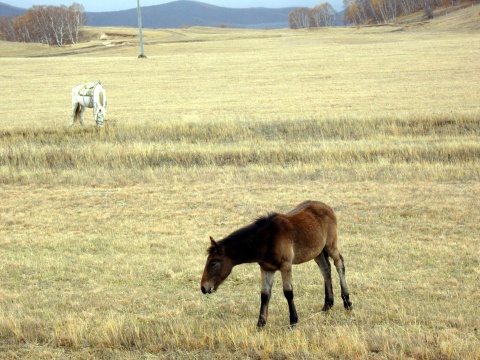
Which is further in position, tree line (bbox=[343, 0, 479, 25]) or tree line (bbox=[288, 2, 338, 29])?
tree line (bbox=[288, 2, 338, 29])

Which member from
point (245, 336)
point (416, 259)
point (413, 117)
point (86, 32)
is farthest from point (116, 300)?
point (86, 32)

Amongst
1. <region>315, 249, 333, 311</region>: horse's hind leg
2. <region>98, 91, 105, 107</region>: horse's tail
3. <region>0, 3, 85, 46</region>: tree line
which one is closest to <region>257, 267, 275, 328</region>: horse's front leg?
<region>315, 249, 333, 311</region>: horse's hind leg

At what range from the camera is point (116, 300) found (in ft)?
26.9

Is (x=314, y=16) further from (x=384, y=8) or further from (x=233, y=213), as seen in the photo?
(x=233, y=213)

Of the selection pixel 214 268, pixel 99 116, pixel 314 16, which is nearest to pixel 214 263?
pixel 214 268

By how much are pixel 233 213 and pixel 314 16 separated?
15004 cm

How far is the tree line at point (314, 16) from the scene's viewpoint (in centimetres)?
15591

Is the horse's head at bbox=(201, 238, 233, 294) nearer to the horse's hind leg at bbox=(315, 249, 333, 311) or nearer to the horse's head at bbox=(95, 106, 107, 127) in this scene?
the horse's hind leg at bbox=(315, 249, 333, 311)

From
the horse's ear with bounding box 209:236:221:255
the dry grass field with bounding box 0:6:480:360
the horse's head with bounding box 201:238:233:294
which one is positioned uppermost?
the horse's ear with bounding box 209:236:221:255

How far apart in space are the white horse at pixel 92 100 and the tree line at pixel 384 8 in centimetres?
9595

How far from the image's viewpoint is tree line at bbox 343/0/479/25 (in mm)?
121588

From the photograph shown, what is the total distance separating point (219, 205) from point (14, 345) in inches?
299

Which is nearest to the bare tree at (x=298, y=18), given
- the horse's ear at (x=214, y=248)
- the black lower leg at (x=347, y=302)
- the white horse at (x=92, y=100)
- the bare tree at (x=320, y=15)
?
the bare tree at (x=320, y=15)

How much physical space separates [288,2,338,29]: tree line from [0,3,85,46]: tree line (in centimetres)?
6337
